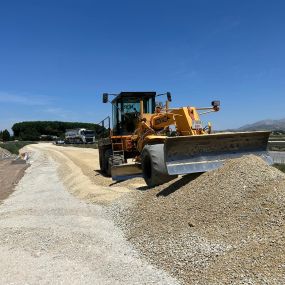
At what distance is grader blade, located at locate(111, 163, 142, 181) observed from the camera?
13.6 meters

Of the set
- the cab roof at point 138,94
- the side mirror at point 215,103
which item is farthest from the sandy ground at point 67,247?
the cab roof at point 138,94

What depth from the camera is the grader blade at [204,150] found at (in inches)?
376

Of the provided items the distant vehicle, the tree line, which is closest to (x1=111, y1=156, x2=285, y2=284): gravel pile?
the distant vehicle

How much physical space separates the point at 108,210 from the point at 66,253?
3.03 metres

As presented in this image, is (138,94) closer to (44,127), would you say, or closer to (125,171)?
(125,171)

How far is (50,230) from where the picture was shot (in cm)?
854

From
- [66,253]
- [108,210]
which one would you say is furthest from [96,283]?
[108,210]

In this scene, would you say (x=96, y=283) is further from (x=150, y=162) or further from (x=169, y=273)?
(x=150, y=162)

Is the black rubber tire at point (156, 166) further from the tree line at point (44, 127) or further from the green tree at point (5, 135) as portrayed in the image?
the tree line at point (44, 127)

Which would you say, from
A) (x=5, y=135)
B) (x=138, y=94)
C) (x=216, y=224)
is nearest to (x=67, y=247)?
(x=216, y=224)

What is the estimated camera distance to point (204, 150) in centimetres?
984

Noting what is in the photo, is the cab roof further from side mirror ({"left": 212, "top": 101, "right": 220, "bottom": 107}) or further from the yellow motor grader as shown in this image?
side mirror ({"left": 212, "top": 101, "right": 220, "bottom": 107})

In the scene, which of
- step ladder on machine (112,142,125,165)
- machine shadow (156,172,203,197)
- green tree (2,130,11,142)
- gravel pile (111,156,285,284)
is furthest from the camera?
green tree (2,130,11,142)

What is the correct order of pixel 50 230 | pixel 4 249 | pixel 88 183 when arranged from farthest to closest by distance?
1. pixel 88 183
2. pixel 50 230
3. pixel 4 249
